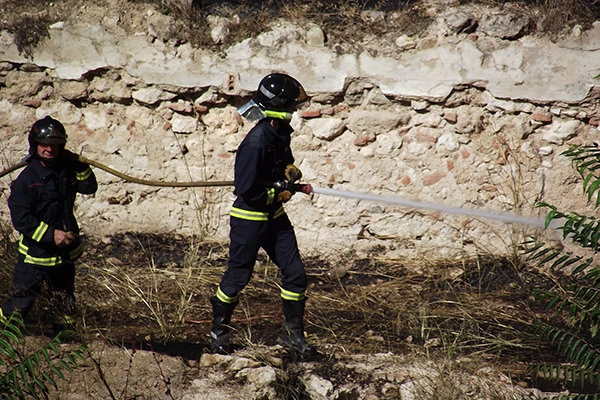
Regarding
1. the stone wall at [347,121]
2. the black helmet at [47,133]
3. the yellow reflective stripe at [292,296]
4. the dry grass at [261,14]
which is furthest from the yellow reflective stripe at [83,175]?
the dry grass at [261,14]

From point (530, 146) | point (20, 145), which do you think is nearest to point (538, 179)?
point (530, 146)

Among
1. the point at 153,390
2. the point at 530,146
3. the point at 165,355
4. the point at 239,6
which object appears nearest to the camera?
the point at 153,390

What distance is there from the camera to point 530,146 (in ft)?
18.4

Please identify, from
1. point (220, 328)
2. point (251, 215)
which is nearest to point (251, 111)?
point (251, 215)

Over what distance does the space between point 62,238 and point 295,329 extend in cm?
166

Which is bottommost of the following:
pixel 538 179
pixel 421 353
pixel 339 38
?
pixel 421 353

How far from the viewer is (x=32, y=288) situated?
4320 millimetres

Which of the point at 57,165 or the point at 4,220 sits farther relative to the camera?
the point at 4,220

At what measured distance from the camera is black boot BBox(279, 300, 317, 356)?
13.9 feet

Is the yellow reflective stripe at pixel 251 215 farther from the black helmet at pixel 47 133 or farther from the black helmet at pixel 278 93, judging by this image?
the black helmet at pixel 47 133

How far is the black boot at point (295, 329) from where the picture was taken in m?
4.24

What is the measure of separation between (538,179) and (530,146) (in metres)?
0.30

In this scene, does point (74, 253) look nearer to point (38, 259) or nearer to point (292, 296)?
point (38, 259)

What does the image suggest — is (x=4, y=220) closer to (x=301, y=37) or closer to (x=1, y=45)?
(x=1, y=45)
